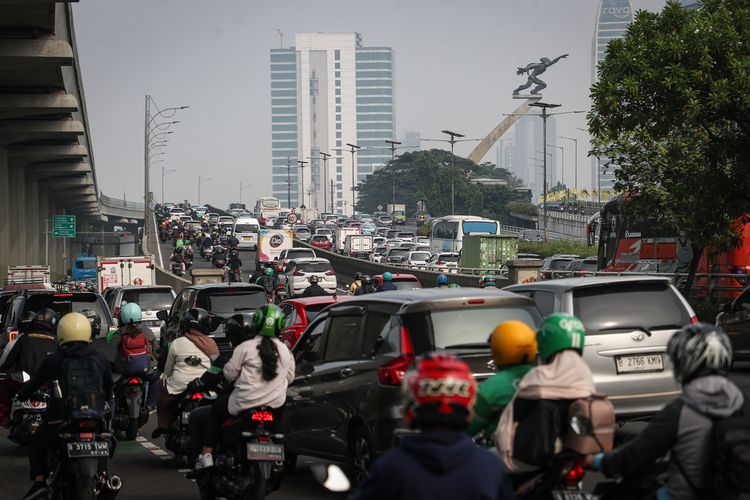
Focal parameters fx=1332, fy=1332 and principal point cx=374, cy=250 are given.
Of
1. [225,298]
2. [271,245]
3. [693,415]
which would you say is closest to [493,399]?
[693,415]

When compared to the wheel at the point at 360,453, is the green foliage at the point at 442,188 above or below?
above

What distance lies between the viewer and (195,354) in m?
12.0

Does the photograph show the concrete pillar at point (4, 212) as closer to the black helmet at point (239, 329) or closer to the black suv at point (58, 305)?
the black suv at point (58, 305)

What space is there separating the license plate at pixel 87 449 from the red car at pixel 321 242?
81823mm

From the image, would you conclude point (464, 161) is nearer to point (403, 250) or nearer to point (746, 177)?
point (403, 250)

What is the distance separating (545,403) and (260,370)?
3.29m

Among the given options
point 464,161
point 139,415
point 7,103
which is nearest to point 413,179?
point 464,161

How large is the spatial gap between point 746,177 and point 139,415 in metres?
15.3

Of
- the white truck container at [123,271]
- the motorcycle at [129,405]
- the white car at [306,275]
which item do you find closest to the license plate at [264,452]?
the motorcycle at [129,405]

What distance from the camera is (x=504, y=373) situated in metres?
6.61

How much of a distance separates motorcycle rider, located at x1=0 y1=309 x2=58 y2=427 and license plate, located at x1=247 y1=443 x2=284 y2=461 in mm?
3427

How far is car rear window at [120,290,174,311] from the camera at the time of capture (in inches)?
1123

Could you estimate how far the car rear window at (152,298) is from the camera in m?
28.5

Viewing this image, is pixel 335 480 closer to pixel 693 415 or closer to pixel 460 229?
pixel 693 415
